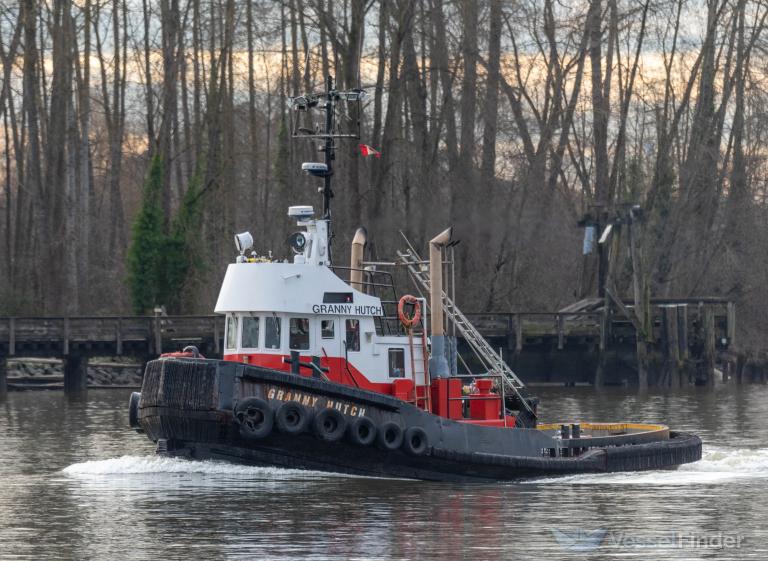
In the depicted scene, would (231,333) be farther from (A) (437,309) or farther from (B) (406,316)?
(A) (437,309)

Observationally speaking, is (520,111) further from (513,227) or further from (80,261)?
(80,261)

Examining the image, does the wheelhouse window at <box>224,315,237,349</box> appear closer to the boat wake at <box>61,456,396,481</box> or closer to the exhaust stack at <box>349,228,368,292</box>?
the boat wake at <box>61,456,396,481</box>

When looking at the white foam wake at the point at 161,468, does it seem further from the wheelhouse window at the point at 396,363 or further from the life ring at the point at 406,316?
the life ring at the point at 406,316

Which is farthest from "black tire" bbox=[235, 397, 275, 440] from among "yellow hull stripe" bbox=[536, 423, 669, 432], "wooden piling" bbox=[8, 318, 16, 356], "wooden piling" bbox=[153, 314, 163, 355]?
"wooden piling" bbox=[8, 318, 16, 356]

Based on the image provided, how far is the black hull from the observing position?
23.1 m

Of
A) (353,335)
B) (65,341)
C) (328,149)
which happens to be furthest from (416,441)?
(65,341)

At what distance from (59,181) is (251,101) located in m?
8.53

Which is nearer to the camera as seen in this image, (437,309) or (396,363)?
(437,309)

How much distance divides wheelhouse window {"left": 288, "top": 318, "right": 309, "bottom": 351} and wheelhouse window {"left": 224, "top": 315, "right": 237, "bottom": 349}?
35.9 inches

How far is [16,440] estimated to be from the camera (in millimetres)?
32406

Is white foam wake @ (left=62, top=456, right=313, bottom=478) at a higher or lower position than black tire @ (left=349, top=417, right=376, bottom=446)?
lower

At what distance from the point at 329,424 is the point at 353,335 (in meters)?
1.65

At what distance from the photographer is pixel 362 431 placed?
23.7 meters

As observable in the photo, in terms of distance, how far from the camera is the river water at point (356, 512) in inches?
733
